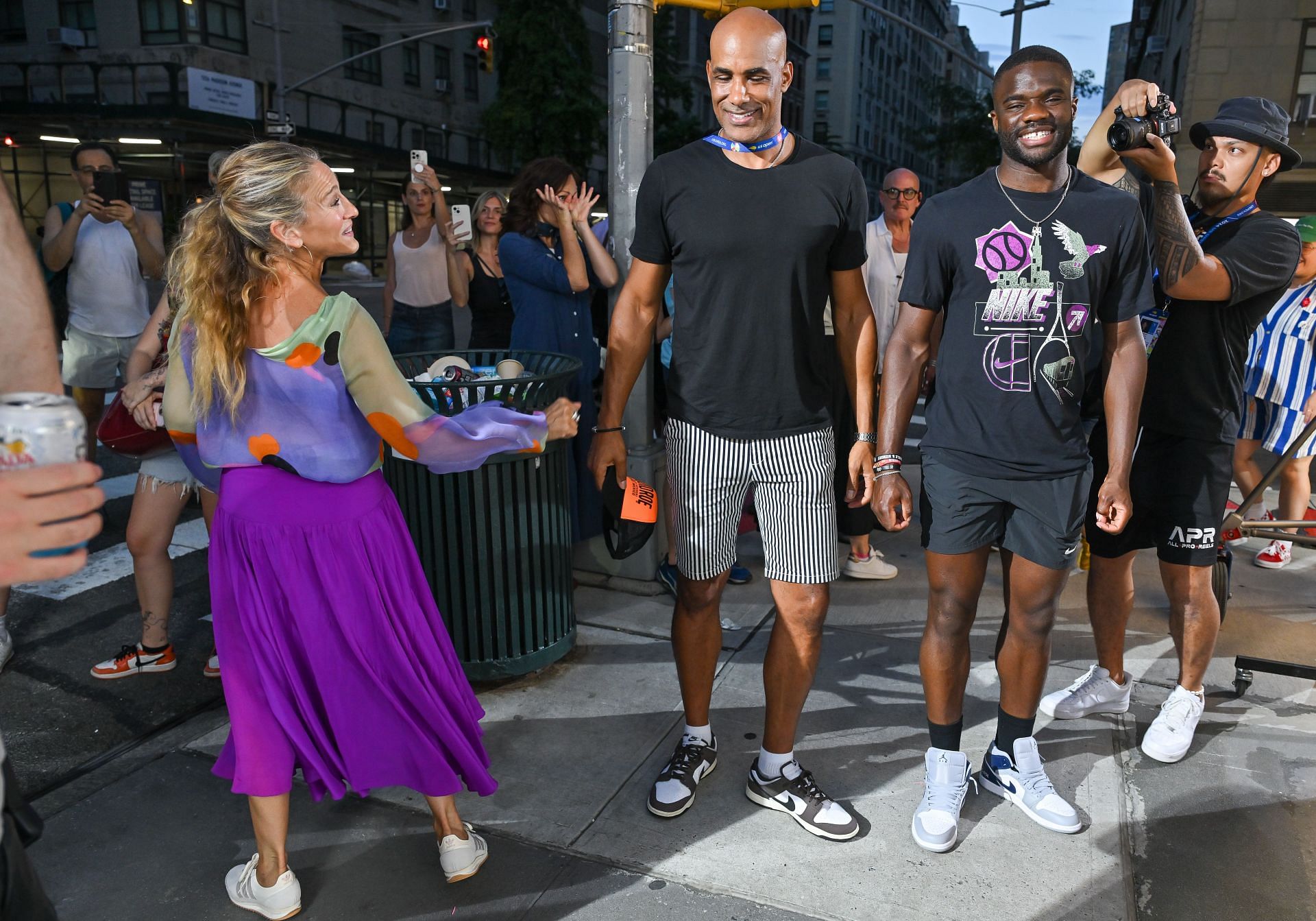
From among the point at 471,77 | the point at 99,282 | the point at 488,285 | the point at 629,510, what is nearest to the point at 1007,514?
the point at 629,510

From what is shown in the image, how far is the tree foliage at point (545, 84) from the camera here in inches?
1364

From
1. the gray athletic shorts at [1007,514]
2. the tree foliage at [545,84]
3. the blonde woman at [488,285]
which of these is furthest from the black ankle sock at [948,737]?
the tree foliage at [545,84]

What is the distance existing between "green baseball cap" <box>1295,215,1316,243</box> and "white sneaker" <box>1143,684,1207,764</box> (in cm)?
232

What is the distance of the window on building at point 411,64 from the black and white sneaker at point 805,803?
4255cm

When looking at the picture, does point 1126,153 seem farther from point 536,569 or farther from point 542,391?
point 536,569

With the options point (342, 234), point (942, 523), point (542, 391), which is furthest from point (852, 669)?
point (342, 234)

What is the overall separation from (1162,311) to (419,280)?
16.6ft

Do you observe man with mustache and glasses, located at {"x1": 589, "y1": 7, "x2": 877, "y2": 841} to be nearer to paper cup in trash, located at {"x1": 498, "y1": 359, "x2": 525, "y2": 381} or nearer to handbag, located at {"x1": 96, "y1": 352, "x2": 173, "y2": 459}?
paper cup in trash, located at {"x1": 498, "y1": 359, "x2": 525, "y2": 381}

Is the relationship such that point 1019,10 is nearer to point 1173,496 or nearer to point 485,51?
point 485,51

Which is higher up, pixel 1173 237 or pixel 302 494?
pixel 1173 237

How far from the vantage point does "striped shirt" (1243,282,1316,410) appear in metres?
5.38

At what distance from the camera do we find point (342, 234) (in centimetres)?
252

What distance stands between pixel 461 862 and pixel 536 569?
1.32m

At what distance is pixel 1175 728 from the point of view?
3500 millimetres
